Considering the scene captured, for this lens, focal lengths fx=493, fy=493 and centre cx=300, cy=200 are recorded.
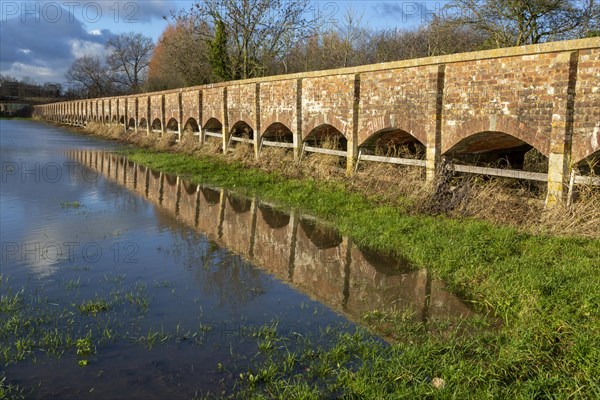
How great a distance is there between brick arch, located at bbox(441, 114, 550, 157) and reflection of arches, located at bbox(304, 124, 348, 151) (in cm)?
444

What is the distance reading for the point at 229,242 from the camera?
8.00 meters

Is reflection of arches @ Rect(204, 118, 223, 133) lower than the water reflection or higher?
higher

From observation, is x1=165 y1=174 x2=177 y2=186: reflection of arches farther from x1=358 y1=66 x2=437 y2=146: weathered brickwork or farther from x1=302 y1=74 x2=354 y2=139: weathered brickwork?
x1=358 y1=66 x2=437 y2=146: weathered brickwork

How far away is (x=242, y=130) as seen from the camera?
19.5m

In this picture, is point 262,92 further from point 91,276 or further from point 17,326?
point 17,326

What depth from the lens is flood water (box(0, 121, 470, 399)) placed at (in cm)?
397

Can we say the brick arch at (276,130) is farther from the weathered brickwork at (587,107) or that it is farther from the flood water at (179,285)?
the weathered brickwork at (587,107)

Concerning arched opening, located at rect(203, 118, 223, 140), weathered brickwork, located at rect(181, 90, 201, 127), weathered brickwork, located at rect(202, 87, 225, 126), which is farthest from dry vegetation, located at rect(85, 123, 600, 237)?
weathered brickwork, located at rect(181, 90, 201, 127)

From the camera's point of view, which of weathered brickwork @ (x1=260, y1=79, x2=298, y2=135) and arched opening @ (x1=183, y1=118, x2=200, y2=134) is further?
arched opening @ (x1=183, y1=118, x2=200, y2=134)

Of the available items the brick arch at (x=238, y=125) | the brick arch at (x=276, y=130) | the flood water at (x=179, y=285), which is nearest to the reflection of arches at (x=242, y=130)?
the brick arch at (x=238, y=125)

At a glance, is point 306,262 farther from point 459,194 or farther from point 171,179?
point 171,179

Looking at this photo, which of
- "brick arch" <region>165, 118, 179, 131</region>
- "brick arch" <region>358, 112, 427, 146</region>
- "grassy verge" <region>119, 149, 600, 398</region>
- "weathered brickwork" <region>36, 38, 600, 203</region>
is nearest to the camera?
"grassy verge" <region>119, 149, 600, 398</region>

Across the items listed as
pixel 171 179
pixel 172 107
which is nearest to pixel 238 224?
pixel 171 179

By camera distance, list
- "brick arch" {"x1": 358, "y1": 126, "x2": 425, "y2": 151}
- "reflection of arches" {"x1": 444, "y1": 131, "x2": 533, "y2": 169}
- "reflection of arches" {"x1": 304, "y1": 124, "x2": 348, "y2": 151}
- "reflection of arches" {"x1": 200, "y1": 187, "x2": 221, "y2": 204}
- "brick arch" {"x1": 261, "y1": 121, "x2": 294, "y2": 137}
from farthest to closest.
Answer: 1. "brick arch" {"x1": 261, "y1": 121, "x2": 294, "y2": 137}
2. "reflection of arches" {"x1": 304, "y1": 124, "x2": 348, "y2": 151}
3. "brick arch" {"x1": 358, "y1": 126, "x2": 425, "y2": 151}
4. "reflection of arches" {"x1": 200, "y1": 187, "x2": 221, "y2": 204}
5. "reflection of arches" {"x1": 444, "y1": 131, "x2": 533, "y2": 169}
